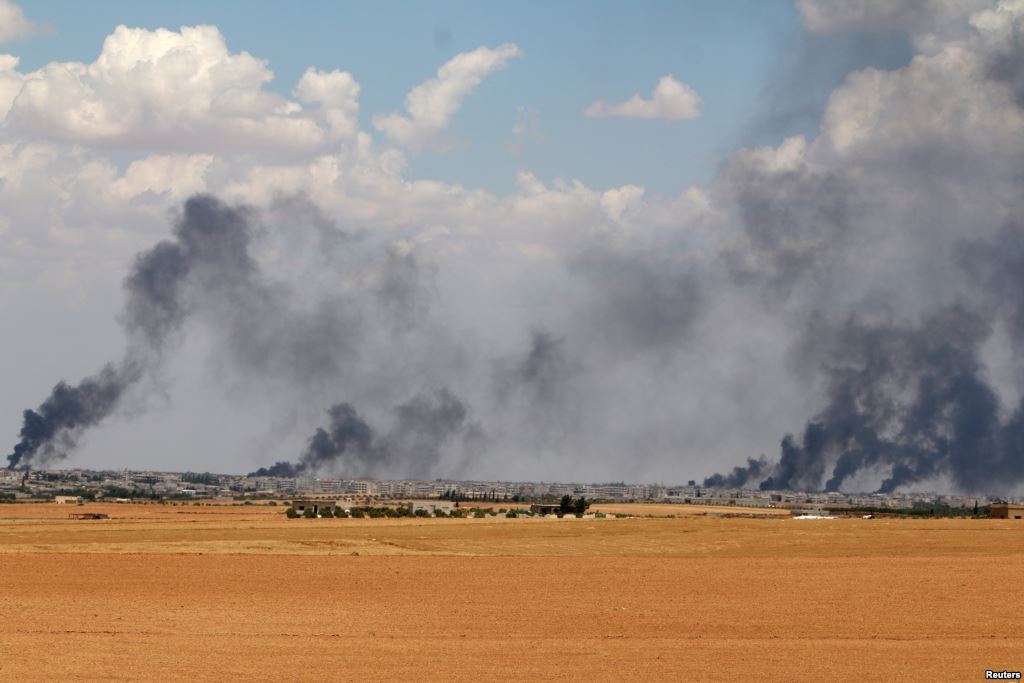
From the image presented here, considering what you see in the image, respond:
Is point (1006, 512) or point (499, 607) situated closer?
point (499, 607)

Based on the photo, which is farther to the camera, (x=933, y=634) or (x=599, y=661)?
A: (x=933, y=634)

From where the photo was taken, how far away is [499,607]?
47.7 metres

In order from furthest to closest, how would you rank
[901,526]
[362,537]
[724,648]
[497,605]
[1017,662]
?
[901,526], [362,537], [497,605], [724,648], [1017,662]

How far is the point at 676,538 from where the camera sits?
89.6m

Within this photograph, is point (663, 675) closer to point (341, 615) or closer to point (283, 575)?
point (341, 615)

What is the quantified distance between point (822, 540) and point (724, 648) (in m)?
57.2

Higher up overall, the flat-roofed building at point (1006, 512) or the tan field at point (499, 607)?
the flat-roofed building at point (1006, 512)

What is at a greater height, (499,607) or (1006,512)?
(1006,512)

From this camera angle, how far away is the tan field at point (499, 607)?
32.5 metres

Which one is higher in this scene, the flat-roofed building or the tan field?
the flat-roofed building

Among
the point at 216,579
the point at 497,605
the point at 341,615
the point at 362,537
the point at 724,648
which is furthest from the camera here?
the point at 362,537

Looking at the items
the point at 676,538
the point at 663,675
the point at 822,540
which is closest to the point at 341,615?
the point at 663,675

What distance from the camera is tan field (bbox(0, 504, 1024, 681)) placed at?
32.5 meters

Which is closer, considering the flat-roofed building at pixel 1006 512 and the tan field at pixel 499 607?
the tan field at pixel 499 607
